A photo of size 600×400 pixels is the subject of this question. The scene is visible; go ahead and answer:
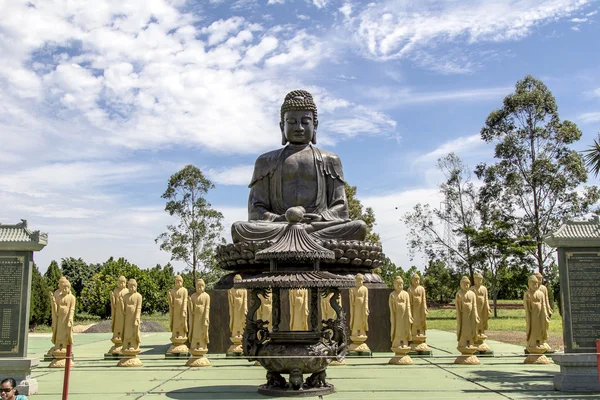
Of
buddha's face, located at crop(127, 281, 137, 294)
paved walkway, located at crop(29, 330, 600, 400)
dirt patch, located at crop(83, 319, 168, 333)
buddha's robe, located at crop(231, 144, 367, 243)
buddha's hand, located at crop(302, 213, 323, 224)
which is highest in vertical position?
buddha's robe, located at crop(231, 144, 367, 243)

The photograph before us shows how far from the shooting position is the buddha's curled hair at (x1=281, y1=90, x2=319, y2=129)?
1446cm

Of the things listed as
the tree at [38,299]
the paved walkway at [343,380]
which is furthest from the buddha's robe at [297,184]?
the tree at [38,299]

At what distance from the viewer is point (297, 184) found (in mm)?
14359

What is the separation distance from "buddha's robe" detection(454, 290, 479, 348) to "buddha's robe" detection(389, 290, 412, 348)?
853mm

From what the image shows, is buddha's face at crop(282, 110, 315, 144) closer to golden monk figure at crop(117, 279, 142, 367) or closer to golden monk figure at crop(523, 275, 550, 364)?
golden monk figure at crop(117, 279, 142, 367)

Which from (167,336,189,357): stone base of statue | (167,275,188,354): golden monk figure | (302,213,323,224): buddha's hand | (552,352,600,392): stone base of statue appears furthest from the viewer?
(302,213,323,224): buddha's hand

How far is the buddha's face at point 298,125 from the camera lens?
14.5m

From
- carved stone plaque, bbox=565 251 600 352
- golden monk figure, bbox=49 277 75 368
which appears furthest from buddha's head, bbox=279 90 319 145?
carved stone plaque, bbox=565 251 600 352

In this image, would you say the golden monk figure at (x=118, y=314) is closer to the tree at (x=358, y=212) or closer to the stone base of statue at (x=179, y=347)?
the stone base of statue at (x=179, y=347)

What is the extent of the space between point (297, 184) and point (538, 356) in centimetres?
670

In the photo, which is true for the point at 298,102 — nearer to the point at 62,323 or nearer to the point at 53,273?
the point at 62,323

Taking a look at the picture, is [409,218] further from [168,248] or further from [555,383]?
[555,383]

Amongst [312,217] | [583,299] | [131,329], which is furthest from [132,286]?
[583,299]

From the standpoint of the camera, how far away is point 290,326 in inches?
431
